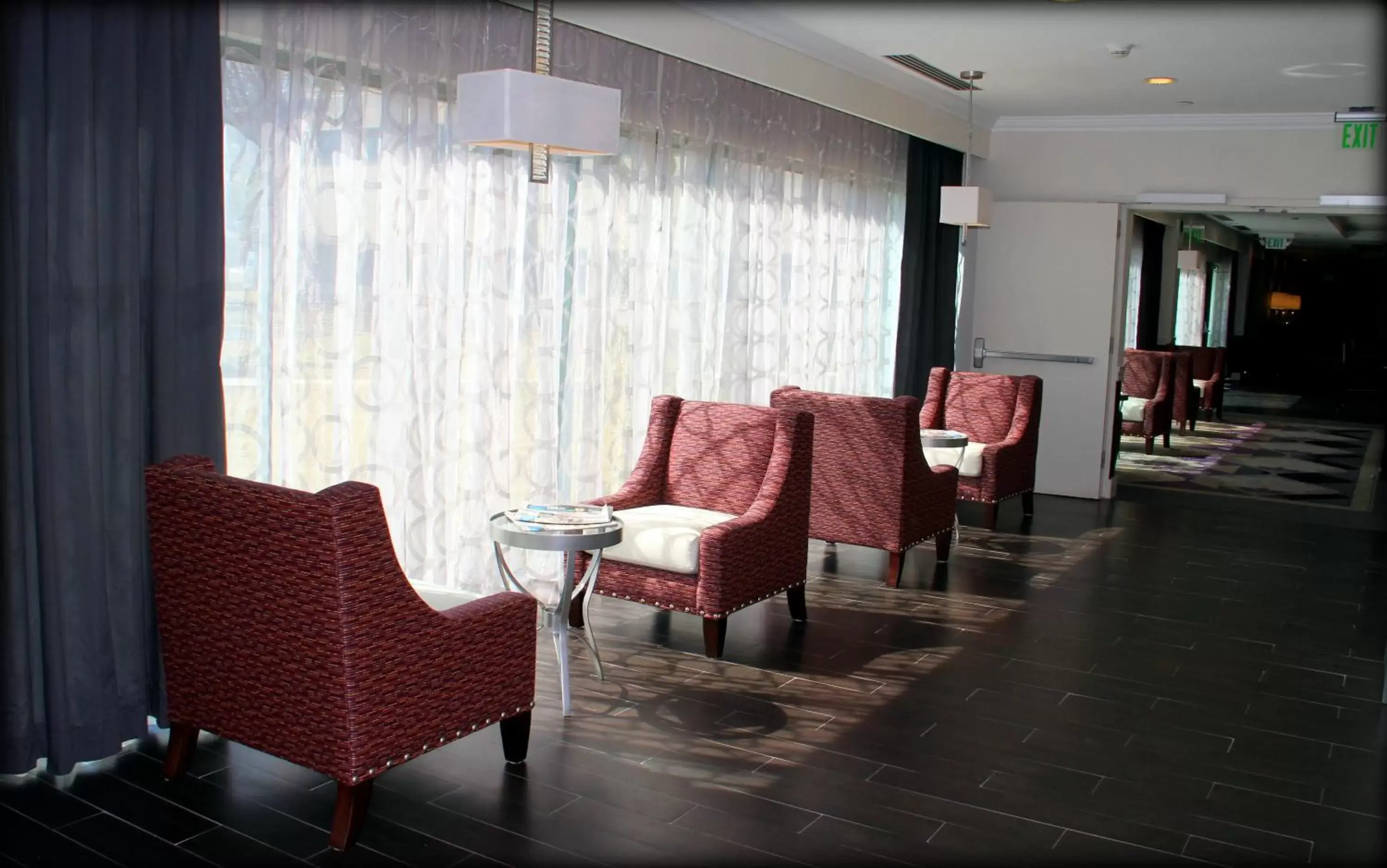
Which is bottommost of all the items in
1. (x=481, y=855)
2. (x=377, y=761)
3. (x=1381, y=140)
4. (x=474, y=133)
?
(x=481, y=855)

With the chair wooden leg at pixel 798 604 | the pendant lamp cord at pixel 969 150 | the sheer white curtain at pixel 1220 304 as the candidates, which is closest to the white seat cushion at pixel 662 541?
the chair wooden leg at pixel 798 604

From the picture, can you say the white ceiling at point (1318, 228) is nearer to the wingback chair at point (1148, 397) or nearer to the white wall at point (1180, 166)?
the wingback chair at point (1148, 397)

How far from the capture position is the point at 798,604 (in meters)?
5.34

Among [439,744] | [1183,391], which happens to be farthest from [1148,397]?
[439,744]

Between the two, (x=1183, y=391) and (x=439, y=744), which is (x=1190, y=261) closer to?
(x=1183, y=391)

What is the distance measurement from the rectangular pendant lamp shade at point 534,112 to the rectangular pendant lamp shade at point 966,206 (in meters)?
4.22

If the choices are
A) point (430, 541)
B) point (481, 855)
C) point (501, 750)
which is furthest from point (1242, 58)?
point (481, 855)

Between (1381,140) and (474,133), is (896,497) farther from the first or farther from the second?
(1381,140)

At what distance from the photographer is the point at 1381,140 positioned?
26.2 feet

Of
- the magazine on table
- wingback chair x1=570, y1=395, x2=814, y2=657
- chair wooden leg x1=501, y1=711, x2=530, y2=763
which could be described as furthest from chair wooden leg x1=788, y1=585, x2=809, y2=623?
chair wooden leg x1=501, y1=711, x2=530, y2=763

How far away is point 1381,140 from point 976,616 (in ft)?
16.2

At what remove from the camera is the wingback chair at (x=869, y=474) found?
5.98 m

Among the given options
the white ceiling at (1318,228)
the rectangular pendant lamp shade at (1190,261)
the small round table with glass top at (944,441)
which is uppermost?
the white ceiling at (1318,228)

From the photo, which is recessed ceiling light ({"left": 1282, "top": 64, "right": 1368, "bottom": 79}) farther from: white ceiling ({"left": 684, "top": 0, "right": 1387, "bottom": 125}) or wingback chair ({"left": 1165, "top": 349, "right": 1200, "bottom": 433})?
wingback chair ({"left": 1165, "top": 349, "right": 1200, "bottom": 433})
